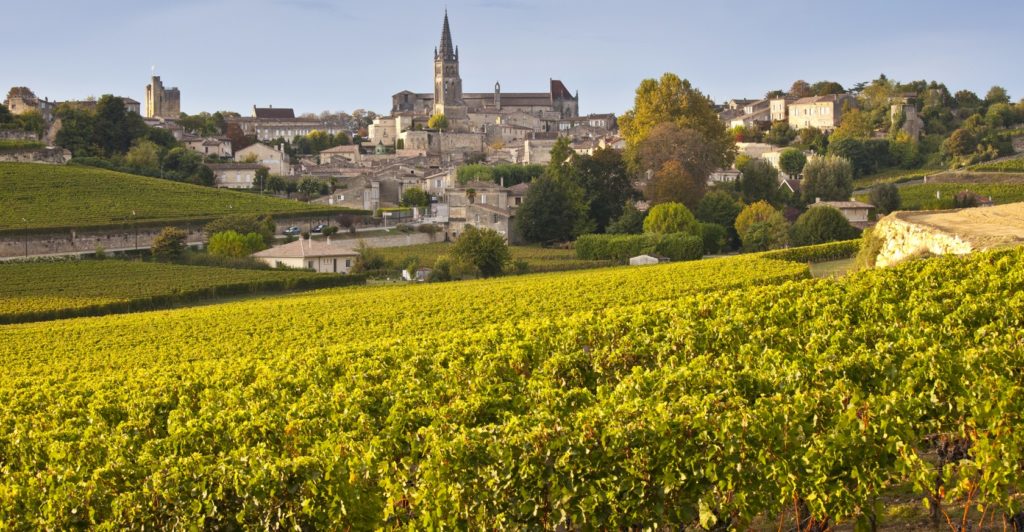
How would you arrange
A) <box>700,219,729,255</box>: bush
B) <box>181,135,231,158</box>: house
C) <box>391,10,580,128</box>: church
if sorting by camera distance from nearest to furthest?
1. <box>700,219,729,255</box>: bush
2. <box>181,135,231,158</box>: house
3. <box>391,10,580,128</box>: church

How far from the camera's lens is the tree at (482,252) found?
160 feet

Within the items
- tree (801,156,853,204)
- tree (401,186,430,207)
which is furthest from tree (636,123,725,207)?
tree (401,186,430,207)

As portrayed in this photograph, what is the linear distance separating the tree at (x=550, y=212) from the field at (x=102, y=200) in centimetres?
1238

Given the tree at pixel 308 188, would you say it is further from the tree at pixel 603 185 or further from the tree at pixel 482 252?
the tree at pixel 482 252

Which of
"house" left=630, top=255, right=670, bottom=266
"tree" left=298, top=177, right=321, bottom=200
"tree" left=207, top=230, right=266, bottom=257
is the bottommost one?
"house" left=630, top=255, right=670, bottom=266

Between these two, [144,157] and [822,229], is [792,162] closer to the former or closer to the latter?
[822,229]

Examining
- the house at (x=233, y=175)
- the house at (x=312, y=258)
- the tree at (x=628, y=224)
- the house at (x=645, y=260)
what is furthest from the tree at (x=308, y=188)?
the house at (x=645, y=260)

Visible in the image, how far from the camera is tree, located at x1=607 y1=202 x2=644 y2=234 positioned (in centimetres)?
6266

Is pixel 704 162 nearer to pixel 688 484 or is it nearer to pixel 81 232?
pixel 81 232

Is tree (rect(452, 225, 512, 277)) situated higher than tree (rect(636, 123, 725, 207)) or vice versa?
tree (rect(636, 123, 725, 207))

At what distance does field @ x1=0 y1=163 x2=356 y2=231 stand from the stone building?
267 ft

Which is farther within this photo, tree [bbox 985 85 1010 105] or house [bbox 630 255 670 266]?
tree [bbox 985 85 1010 105]

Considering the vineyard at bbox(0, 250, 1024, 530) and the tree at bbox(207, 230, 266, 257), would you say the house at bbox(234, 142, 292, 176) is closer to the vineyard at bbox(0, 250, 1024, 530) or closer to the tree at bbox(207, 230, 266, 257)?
the tree at bbox(207, 230, 266, 257)

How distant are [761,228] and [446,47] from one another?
303 feet
